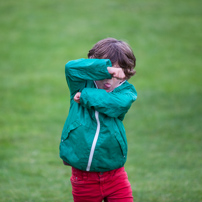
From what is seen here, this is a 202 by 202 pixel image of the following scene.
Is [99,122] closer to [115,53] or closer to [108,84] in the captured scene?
[108,84]

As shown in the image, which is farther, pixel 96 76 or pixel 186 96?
pixel 186 96

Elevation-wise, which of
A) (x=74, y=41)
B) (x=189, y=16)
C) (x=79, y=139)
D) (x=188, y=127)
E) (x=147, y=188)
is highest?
(x=189, y=16)

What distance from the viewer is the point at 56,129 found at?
8.91 metres

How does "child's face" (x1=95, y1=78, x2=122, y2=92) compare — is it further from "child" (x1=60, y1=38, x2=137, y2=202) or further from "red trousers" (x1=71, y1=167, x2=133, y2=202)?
"red trousers" (x1=71, y1=167, x2=133, y2=202)

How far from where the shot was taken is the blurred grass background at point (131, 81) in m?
5.70

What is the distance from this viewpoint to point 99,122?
285cm

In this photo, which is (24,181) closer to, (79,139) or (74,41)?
(79,139)

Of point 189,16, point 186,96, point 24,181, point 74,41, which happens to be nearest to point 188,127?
point 186,96

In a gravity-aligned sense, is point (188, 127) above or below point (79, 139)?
above

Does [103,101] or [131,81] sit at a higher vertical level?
[131,81]

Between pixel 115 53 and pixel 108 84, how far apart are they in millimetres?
237

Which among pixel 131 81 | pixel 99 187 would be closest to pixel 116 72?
pixel 99 187

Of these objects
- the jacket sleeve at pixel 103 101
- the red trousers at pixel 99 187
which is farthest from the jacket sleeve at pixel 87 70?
the red trousers at pixel 99 187

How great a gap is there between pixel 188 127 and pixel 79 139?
20.2 ft
